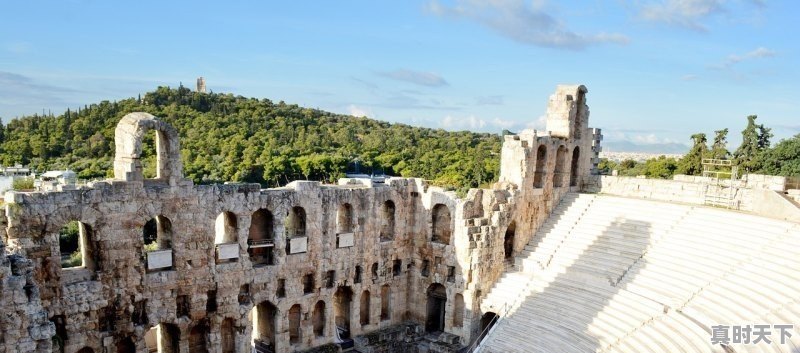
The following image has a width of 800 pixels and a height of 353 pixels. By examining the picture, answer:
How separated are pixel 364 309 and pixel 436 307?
3.80 m

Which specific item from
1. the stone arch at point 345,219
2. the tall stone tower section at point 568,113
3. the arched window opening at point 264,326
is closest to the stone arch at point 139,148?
the arched window opening at point 264,326

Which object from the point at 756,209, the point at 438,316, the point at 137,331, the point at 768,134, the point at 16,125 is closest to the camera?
the point at 137,331

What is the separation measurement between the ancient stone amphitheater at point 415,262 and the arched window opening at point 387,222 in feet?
0.51

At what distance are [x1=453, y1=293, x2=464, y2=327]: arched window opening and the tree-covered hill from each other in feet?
120

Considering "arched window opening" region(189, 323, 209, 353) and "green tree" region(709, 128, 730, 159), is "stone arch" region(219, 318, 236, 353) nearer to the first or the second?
"arched window opening" region(189, 323, 209, 353)

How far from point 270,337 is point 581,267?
13.7m

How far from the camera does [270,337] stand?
23.5 m

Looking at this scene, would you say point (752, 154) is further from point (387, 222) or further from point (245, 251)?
point (245, 251)

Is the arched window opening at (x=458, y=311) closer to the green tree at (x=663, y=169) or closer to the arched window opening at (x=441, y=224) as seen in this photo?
the arched window opening at (x=441, y=224)

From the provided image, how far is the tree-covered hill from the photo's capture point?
196 ft

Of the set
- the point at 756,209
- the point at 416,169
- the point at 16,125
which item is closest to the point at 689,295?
the point at 756,209

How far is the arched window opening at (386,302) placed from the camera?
89.0 feet

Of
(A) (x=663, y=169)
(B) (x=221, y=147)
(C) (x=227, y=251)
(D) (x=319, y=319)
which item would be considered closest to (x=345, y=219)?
(D) (x=319, y=319)

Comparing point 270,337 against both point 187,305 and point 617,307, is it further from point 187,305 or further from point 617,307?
point 617,307
